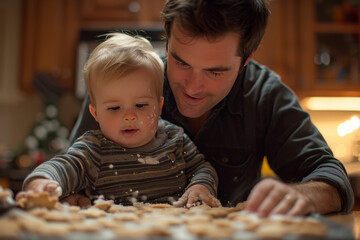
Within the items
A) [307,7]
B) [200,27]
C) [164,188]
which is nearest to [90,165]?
[164,188]

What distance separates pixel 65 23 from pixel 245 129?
2.23 meters

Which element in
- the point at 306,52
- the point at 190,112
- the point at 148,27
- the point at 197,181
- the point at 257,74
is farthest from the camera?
the point at 306,52

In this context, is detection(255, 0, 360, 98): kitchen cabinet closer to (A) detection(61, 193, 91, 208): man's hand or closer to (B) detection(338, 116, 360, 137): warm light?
(B) detection(338, 116, 360, 137): warm light

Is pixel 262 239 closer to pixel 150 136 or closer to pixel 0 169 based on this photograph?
pixel 150 136

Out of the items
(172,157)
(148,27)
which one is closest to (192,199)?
(172,157)

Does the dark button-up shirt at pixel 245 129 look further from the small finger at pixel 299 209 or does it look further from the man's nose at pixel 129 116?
the small finger at pixel 299 209

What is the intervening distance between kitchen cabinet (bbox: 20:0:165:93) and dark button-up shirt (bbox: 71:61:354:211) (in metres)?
1.82

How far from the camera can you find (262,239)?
499 mm

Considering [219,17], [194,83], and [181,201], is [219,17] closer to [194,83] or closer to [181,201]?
[194,83]

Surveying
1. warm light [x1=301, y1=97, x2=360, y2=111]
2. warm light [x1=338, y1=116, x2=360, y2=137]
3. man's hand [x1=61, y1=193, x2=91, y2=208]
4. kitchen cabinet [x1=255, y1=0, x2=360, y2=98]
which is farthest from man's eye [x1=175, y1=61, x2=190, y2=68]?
warm light [x1=338, y1=116, x2=360, y2=137]

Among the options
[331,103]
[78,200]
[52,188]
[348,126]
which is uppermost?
[52,188]

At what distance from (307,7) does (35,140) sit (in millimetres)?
2322

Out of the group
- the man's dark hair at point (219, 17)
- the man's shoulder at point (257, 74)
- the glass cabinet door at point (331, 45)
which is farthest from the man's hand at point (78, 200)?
the glass cabinet door at point (331, 45)

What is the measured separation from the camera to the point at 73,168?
0.88 metres
